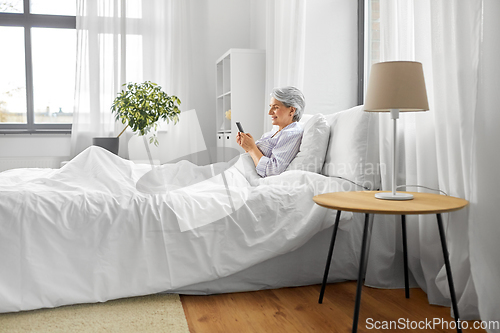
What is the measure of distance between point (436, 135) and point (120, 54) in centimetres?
367

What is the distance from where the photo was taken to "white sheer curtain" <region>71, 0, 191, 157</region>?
444 centimetres

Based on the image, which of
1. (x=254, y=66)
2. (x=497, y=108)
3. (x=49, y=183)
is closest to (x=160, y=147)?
(x=254, y=66)

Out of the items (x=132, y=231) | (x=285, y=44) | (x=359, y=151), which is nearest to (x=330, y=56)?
(x=285, y=44)

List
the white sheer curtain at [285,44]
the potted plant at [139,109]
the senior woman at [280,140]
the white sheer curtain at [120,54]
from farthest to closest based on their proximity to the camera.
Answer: the white sheer curtain at [120,54] → the potted plant at [139,109] → the white sheer curtain at [285,44] → the senior woman at [280,140]

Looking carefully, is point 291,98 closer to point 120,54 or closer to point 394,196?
point 394,196

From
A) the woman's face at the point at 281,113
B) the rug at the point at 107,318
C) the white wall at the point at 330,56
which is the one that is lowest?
the rug at the point at 107,318

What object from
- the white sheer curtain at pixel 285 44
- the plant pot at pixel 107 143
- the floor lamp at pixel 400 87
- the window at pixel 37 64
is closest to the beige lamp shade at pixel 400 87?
the floor lamp at pixel 400 87

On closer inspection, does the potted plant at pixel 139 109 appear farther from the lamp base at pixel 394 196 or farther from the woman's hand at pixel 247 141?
the lamp base at pixel 394 196

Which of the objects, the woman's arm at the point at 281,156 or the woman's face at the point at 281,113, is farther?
the woman's face at the point at 281,113

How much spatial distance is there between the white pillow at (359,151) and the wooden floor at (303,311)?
0.52m

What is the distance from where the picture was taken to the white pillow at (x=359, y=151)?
206 cm

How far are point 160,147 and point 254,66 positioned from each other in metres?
1.37

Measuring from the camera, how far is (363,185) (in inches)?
80.9

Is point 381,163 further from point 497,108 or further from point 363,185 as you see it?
point 497,108
